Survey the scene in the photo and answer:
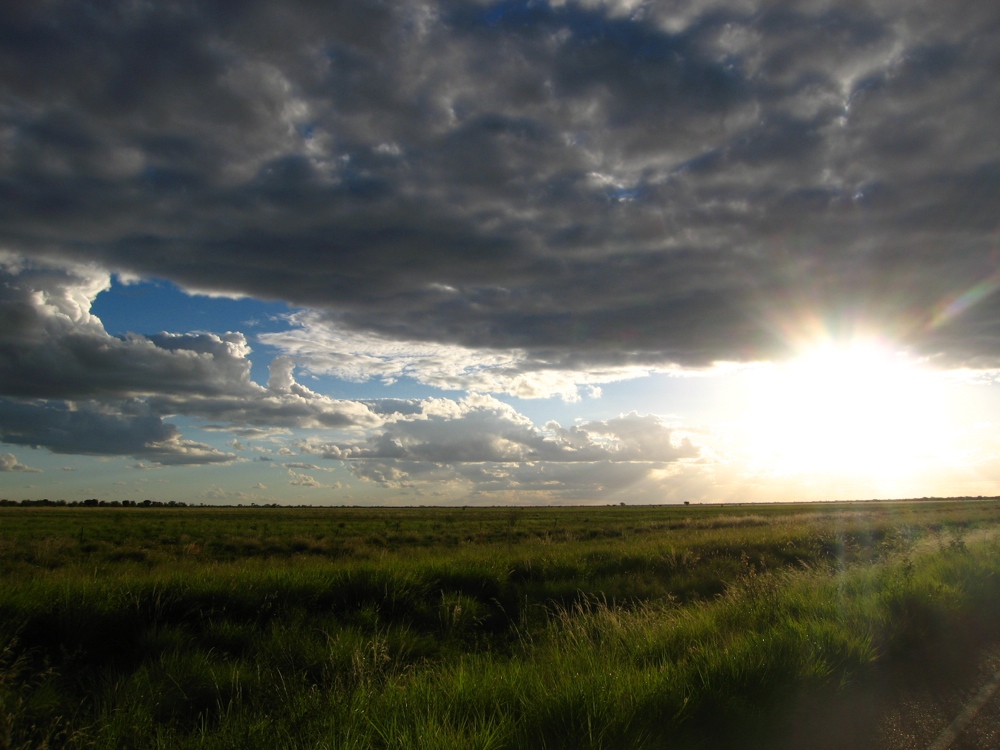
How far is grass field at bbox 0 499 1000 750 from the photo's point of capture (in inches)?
175

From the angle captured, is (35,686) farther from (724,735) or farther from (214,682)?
(724,735)

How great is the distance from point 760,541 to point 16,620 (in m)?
18.8

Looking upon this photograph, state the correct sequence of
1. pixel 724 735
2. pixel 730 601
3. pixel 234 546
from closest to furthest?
pixel 724 735, pixel 730 601, pixel 234 546

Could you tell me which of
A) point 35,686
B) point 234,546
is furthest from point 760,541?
point 234,546

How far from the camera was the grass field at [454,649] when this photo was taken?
4441mm

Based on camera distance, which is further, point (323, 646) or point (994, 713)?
point (323, 646)

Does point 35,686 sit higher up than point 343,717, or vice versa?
point 343,717

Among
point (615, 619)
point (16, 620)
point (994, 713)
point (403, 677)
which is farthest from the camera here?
point (615, 619)

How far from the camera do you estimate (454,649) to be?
891 centimetres

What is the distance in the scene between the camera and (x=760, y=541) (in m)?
19.5

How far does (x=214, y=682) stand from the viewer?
665cm

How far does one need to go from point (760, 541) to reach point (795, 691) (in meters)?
15.8

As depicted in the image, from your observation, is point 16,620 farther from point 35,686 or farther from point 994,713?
point 994,713

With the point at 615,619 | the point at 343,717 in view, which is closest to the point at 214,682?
the point at 343,717
